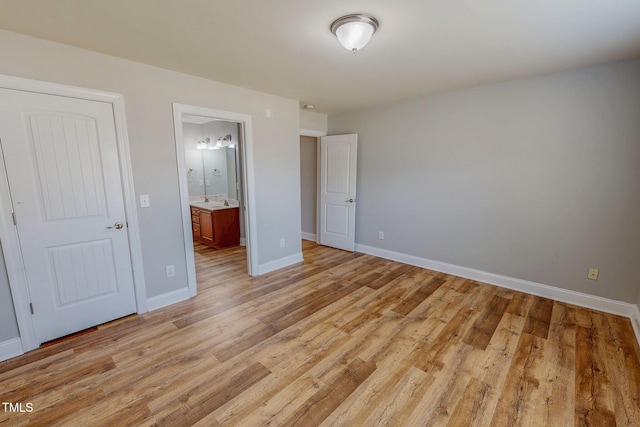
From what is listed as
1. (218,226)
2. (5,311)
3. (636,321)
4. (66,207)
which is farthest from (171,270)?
(636,321)

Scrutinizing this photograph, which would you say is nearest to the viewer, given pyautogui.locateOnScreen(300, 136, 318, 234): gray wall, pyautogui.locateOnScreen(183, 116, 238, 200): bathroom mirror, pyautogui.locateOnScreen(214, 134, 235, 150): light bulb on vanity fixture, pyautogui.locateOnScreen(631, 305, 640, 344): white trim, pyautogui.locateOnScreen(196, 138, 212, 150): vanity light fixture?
pyautogui.locateOnScreen(631, 305, 640, 344): white trim

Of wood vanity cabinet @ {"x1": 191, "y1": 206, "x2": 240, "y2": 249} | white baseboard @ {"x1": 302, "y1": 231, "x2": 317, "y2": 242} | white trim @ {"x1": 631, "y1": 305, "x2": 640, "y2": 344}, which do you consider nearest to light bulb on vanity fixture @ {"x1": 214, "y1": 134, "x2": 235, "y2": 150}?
wood vanity cabinet @ {"x1": 191, "y1": 206, "x2": 240, "y2": 249}

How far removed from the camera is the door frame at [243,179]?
284 centimetres

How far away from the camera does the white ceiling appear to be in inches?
66.1

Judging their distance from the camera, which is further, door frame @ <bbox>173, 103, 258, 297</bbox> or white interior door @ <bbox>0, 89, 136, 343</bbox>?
door frame @ <bbox>173, 103, 258, 297</bbox>

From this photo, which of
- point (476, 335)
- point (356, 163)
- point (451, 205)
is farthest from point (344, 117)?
point (476, 335)

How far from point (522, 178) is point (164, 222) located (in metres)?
4.00

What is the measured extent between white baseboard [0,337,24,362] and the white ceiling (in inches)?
91.5

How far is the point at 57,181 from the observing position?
2.23m

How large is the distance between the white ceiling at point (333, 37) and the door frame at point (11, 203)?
1.17 feet

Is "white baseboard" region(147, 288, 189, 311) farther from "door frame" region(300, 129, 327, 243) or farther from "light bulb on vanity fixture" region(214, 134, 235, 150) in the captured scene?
"light bulb on vanity fixture" region(214, 134, 235, 150)

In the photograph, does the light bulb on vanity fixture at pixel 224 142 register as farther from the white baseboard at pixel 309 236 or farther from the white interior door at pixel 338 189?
the white baseboard at pixel 309 236

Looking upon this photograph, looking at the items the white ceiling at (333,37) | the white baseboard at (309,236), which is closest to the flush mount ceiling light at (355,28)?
A: the white ceiling at (333,37)

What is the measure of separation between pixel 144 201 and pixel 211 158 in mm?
3451
